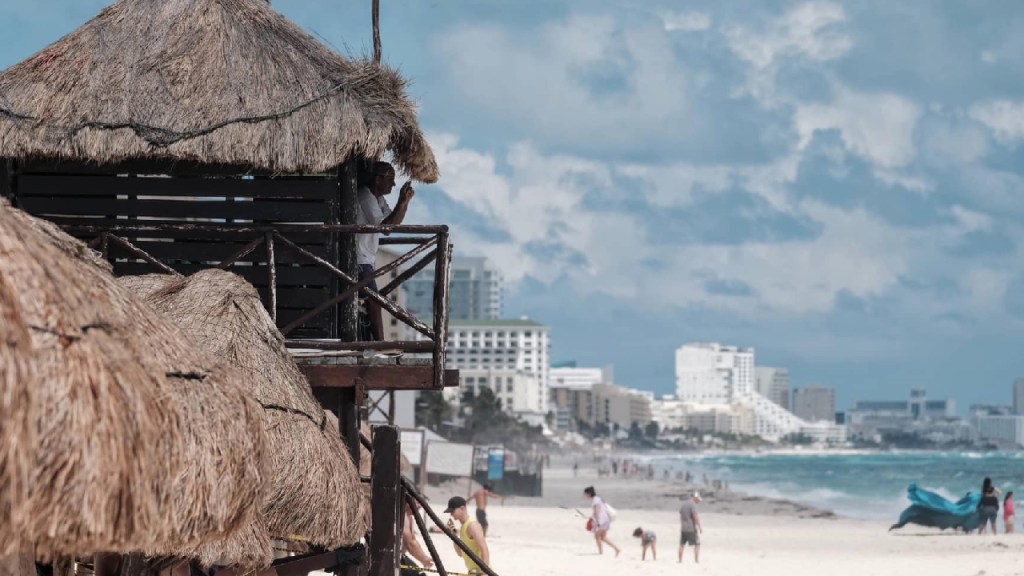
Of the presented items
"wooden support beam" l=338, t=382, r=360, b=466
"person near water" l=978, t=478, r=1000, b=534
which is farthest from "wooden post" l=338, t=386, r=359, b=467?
"person near water" l=978, t=478, r=1000, b=534

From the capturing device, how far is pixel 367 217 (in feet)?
32.4

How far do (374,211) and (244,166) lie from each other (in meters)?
Result: 0.98

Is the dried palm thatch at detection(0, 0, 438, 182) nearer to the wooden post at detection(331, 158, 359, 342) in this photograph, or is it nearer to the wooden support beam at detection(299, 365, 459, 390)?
the wooden post at detection(331, 158, 359, 342)

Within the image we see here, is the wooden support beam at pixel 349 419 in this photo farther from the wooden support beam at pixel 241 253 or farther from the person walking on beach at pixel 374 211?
the wooden support beam at pixel 241 253

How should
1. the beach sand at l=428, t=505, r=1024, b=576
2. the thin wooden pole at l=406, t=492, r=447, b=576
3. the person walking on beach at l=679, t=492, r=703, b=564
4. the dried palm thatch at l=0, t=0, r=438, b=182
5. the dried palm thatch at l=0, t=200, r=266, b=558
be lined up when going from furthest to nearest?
the person walking on beach at l=679, t=492, r=703, b=564 → the beach sand at l=428, t=505, r=1024, b=576 → the thin wooden pole at l=406, t=492, r=447, b=576 → the dried palm thatch at l=0, t=0, r=438, b=182 → the dried palm thatch at l=0, t=200, r=266, b=558

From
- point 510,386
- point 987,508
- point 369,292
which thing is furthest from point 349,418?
point 510,386

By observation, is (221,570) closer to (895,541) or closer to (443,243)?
(443,243)

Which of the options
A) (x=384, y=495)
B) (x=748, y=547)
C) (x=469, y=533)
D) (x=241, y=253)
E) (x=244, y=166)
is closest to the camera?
(x=384, y=495)

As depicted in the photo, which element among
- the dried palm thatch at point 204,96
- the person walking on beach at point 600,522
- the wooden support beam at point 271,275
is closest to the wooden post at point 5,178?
the dried palm thatch at point 204,96

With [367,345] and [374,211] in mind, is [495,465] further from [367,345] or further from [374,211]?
[367,345]

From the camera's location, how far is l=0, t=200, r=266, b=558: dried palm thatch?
4.05m

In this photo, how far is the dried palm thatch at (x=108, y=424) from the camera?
4.05 metres

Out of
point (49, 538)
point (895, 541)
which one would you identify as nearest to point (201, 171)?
point (49, 538)

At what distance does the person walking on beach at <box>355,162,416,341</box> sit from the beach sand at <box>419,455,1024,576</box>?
9.26m
